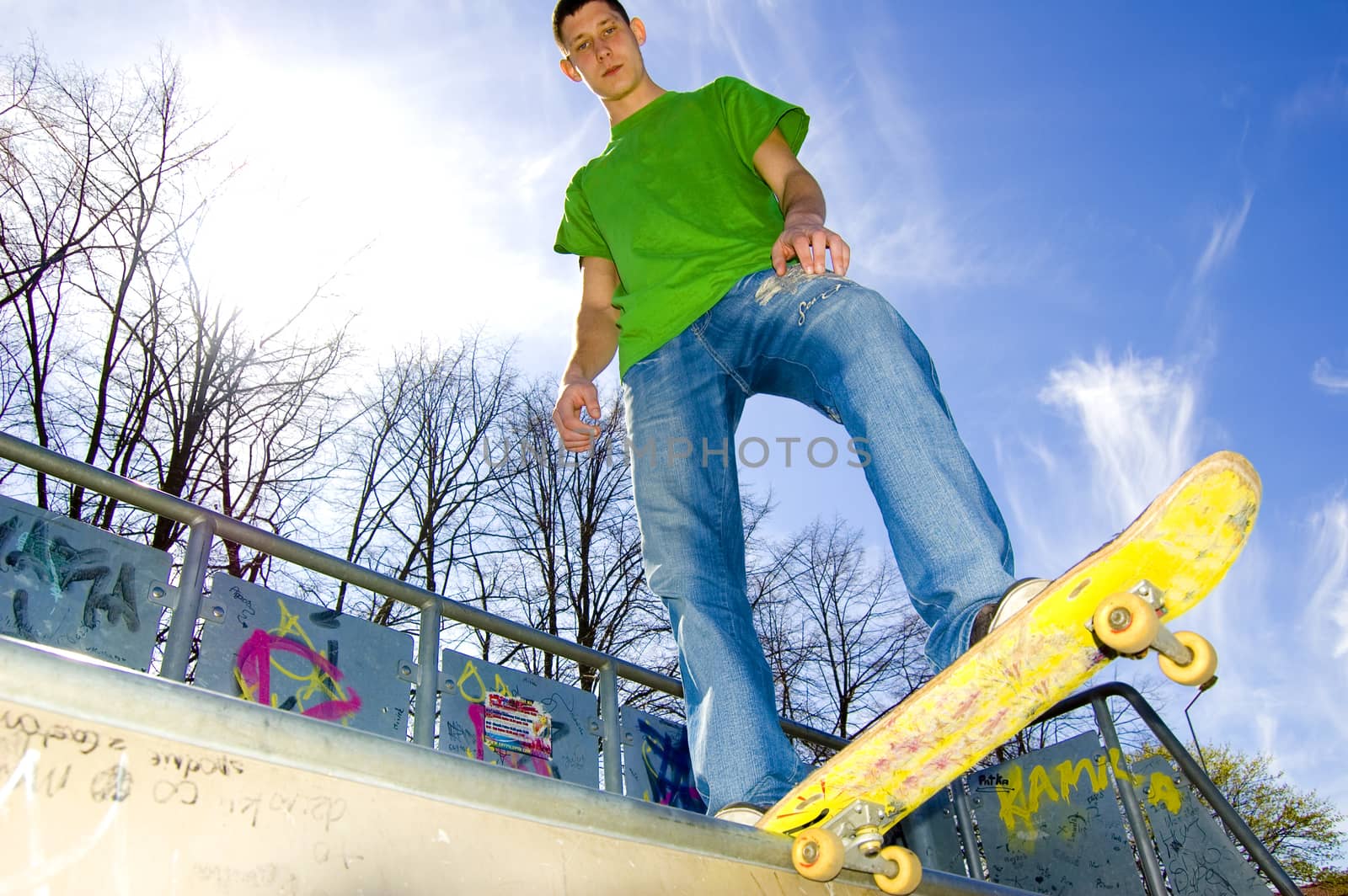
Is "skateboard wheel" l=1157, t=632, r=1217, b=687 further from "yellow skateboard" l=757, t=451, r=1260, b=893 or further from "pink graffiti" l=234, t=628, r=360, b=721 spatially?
"pink graffiti" l=234, t=628, r=360, b=721

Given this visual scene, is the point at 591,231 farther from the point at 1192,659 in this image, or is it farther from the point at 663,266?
the point at 1192,659

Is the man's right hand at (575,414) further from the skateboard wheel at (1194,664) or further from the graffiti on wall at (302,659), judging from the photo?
the skateboard wheel at (1194,664)

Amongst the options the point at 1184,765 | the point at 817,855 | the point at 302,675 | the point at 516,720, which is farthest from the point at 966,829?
the point at 817,855

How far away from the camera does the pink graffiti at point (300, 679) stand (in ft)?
9.11

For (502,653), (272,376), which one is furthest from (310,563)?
(502,653)

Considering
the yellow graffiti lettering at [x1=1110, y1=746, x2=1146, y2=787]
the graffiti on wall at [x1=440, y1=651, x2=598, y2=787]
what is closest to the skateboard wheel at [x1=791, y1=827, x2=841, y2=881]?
the graffiti on wall at [x1=440, y1=651, x2=598, y2=787]

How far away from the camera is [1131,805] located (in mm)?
3693

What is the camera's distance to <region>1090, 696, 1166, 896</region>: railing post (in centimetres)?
345

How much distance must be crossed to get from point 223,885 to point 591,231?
7.66 ft

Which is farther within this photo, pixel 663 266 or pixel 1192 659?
pixel 663 266

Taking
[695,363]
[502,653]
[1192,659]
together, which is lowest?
[1192,659]

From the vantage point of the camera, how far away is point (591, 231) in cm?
277

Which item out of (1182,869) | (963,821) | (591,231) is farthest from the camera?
(963,821)

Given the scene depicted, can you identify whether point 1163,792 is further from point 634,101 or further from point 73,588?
point 73,588
